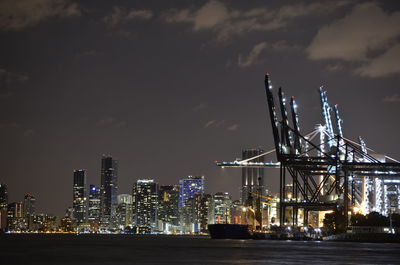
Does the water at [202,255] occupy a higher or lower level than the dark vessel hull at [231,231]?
lower

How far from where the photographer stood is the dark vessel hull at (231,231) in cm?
16312

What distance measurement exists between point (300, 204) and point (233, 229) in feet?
91.1

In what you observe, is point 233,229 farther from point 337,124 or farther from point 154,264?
point 154,264

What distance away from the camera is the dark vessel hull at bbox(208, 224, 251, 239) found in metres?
163

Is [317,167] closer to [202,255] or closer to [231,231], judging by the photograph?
[231,231]

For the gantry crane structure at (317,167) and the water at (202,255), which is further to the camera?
the gantry crane structure at (317,167)

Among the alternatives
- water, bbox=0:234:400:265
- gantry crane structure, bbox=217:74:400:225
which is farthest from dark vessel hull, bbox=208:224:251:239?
water, bbox=0:234:400:265

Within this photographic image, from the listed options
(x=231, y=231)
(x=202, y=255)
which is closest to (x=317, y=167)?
(x=231, y=231)

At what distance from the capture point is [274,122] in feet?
464

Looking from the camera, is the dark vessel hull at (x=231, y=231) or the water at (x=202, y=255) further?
the dark vessel hull at (x=231, y=231)

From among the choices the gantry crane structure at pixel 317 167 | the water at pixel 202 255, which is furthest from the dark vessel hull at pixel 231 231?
the water at pixel 202 255

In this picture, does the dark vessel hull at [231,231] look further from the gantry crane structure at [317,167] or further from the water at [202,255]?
the water at [202,255]

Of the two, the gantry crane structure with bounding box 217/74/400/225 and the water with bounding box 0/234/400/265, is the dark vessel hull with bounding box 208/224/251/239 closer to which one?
the gantry crane structure with bounding box 217/74/400/225

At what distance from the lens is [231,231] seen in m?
164
